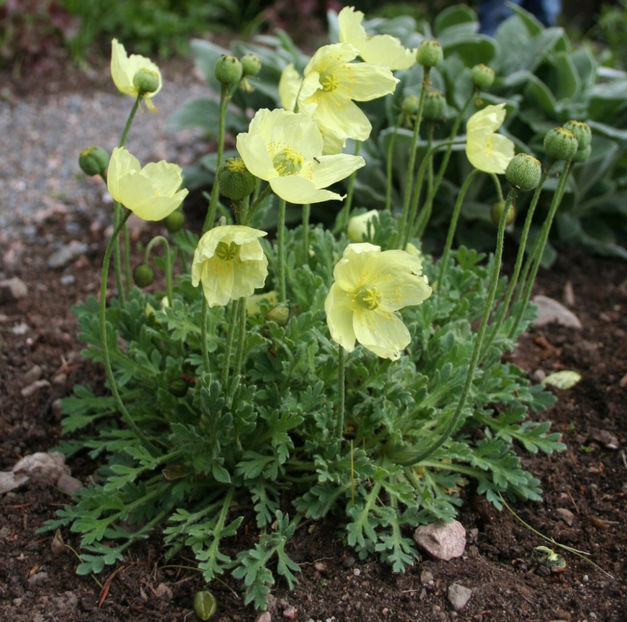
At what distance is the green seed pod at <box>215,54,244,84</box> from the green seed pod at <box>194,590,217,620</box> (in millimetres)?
1280

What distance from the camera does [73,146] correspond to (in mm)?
4938

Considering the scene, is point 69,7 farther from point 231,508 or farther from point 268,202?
point 231,508

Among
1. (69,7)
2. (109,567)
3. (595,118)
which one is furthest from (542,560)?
(69,7)

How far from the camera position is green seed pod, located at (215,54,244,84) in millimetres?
1914

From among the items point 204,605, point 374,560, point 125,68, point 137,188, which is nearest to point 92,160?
point 125,68

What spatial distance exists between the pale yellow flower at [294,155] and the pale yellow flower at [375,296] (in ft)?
0.58

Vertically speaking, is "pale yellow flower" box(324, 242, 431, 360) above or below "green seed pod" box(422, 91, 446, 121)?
below

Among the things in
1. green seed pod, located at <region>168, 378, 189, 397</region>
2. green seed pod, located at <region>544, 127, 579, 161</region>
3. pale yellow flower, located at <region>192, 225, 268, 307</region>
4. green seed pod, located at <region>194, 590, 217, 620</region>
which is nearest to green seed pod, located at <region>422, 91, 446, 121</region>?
green seed pod, located at <region>544, 127, 579, 161</region>

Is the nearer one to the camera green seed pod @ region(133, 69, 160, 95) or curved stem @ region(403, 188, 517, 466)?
curved stem @ region(403, 188, 517, 466)

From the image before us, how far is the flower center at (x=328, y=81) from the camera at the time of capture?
1.99 metres

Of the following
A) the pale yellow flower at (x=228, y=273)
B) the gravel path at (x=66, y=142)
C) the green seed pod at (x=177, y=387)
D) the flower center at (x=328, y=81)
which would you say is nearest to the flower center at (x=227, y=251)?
the pale yellow flower at (x=228, y=273)

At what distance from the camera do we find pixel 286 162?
1.76m

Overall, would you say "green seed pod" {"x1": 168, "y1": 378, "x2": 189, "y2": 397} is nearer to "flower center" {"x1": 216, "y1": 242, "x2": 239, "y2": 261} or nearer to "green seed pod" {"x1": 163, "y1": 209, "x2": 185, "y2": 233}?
"green seed pod" {"x1": 163, "y1": 209, "x2": 185, "y2": 233}

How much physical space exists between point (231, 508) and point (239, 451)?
0.68ft
